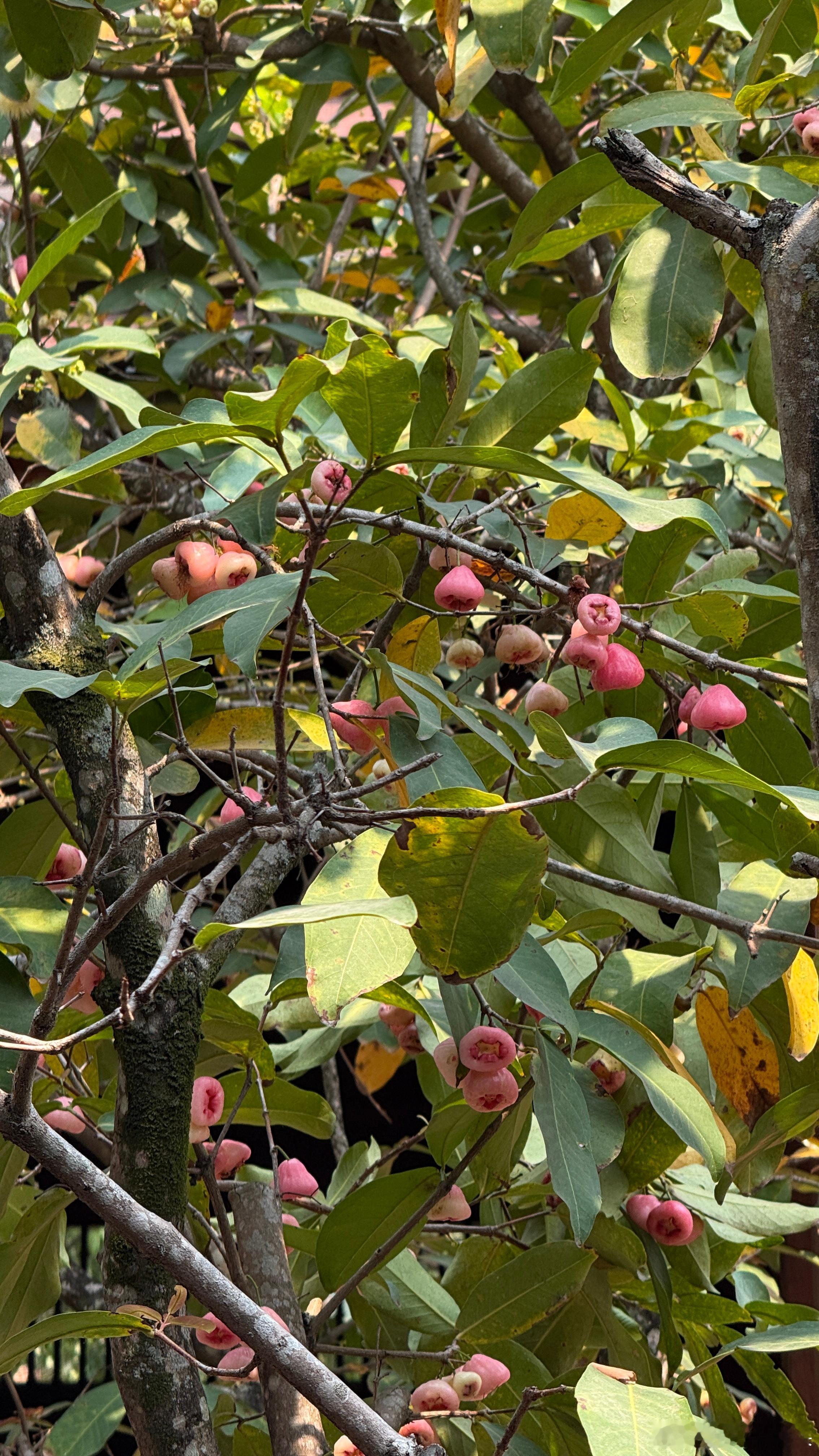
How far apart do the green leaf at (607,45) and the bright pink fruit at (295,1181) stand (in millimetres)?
983

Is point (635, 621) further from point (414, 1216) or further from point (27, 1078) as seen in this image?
point (27, 1078)

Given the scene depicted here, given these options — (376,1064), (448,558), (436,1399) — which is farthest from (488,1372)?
(376,1064)

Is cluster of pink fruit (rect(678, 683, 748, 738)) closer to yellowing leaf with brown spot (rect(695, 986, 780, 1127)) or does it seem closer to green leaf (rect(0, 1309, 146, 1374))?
yellowing leaf with brown spot (rect(695, 986, 780, 1127))

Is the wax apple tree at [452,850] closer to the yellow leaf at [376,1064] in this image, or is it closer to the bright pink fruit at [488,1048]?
the bright pink fruit at [488,1048]

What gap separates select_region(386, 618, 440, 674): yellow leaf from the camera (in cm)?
100

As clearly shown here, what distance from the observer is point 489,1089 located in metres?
0.90

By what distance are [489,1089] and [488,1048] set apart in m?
0.06

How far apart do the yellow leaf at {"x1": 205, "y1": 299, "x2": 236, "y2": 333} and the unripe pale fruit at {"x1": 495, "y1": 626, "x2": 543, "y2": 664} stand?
1.12 metres

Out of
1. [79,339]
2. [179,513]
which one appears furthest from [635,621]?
[179,513]

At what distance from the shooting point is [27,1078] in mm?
698

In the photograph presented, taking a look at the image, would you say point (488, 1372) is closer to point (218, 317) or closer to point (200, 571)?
point (200, 571)

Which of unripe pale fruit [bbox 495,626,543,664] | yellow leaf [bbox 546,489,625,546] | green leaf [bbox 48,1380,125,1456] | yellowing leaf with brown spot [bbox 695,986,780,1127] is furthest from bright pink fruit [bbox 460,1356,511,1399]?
yellow leaf [bbox 546,489,625,546]

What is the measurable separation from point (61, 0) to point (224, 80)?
114cm

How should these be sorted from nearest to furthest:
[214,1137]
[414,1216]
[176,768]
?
[414,1216] < [176,768] < [214,1137]
